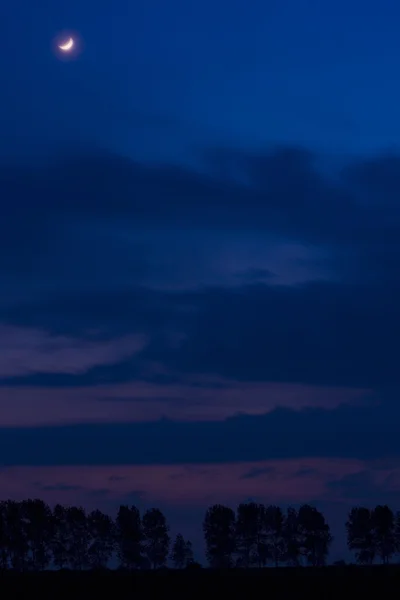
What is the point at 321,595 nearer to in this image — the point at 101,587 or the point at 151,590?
the point at 151,590

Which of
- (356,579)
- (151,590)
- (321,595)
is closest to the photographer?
(321,595)

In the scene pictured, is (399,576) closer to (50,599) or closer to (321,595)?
(321,595)

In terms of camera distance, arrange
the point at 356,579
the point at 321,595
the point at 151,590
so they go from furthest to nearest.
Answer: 1. the point at 356,579
2. the point at 151,590
3. the point at 321,595

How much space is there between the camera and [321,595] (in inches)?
3917

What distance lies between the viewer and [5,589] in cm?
11325

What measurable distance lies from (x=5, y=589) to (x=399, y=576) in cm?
4963

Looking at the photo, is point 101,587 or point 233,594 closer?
point 233,594

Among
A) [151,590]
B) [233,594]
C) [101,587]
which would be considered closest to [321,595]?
[233,594]

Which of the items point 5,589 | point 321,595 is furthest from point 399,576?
point 5,589

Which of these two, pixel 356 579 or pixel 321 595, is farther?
pixel 356 579

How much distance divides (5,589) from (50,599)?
14760mm

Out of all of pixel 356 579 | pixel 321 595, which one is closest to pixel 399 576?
pixel 356 579

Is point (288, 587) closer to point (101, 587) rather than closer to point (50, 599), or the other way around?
point (101, 587)

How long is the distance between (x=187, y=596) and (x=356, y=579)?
3403 centimetres
